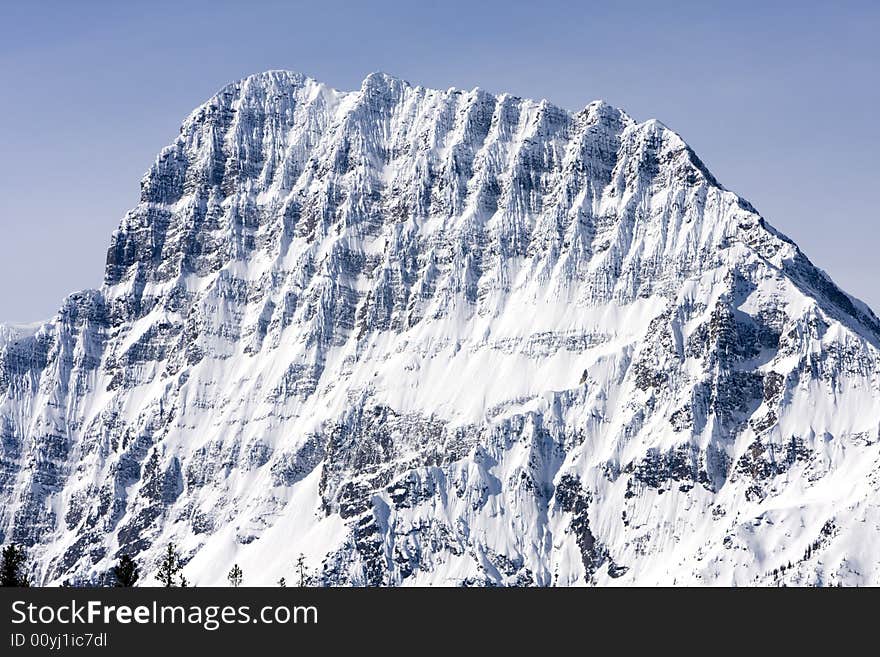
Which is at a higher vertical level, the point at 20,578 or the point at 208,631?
the point at 20,578

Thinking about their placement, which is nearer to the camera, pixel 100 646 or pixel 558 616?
pixel 100 646

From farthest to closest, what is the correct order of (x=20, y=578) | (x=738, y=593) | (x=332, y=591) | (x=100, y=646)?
(x=20, y=578), (x=738, y=593), (x=332, y=591), (x=100, y=646)

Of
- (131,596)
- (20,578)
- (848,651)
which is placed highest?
(20,578)

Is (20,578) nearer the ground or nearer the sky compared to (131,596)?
nearer the sky

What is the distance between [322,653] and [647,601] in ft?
100

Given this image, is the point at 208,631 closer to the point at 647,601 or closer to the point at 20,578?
the point at 647,601

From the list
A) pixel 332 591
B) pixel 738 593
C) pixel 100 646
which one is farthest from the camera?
pixel 738 593

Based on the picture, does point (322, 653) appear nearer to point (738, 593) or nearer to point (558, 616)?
point (558, 616)

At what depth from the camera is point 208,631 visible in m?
137

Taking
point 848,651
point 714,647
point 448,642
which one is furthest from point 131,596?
point 848,651

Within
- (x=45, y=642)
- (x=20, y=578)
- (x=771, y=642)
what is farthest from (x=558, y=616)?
(x=20, y=578)

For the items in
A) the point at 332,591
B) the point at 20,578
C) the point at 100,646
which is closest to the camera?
the point at 100,646

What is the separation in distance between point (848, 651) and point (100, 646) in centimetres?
6091

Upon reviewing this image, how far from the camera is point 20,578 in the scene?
19762cm
